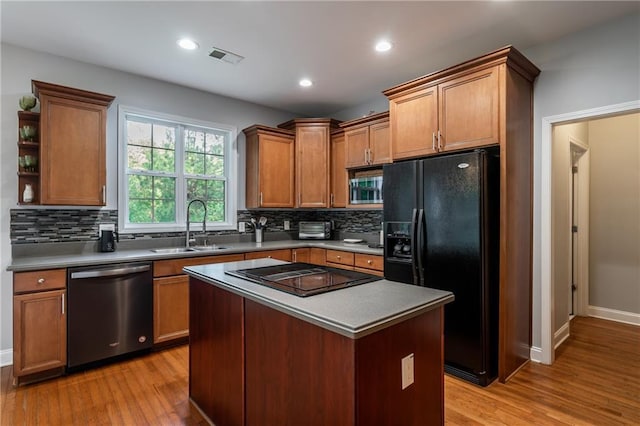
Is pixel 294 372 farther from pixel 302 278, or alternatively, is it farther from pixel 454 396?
pixel 454 396

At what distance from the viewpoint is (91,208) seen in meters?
3.22

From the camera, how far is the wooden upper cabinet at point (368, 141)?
3.78 meters

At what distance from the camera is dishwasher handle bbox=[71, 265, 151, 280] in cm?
265

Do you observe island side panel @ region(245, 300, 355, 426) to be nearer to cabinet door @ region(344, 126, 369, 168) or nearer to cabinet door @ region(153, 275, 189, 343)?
cabinet door @ region(153, 275, 189, 343)

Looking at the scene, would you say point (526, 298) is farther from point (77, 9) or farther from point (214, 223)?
point (77, 9)

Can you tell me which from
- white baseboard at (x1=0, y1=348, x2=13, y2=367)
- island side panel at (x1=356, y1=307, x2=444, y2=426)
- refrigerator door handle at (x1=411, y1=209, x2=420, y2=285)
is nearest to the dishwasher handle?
white baseboard at (x1=0, y1=348, x2=13, y2=367)

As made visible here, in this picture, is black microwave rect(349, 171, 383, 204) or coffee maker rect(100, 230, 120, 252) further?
black microwave rect(349, 171, 383, 204)

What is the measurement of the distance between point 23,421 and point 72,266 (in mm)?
1041

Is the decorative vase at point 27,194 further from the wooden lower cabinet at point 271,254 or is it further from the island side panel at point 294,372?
the island side panel at point 294,372

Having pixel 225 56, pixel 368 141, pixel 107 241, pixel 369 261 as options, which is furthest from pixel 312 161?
pixel 107 241

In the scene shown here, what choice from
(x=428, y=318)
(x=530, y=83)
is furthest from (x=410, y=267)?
(x=530, y=83)

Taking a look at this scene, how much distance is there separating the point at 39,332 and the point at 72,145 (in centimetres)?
154

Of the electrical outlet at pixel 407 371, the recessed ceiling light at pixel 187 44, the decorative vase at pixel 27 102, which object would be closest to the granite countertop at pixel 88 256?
the decorative vase at pixel 27 102

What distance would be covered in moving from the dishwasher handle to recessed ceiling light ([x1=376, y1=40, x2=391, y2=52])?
9.24 feet
